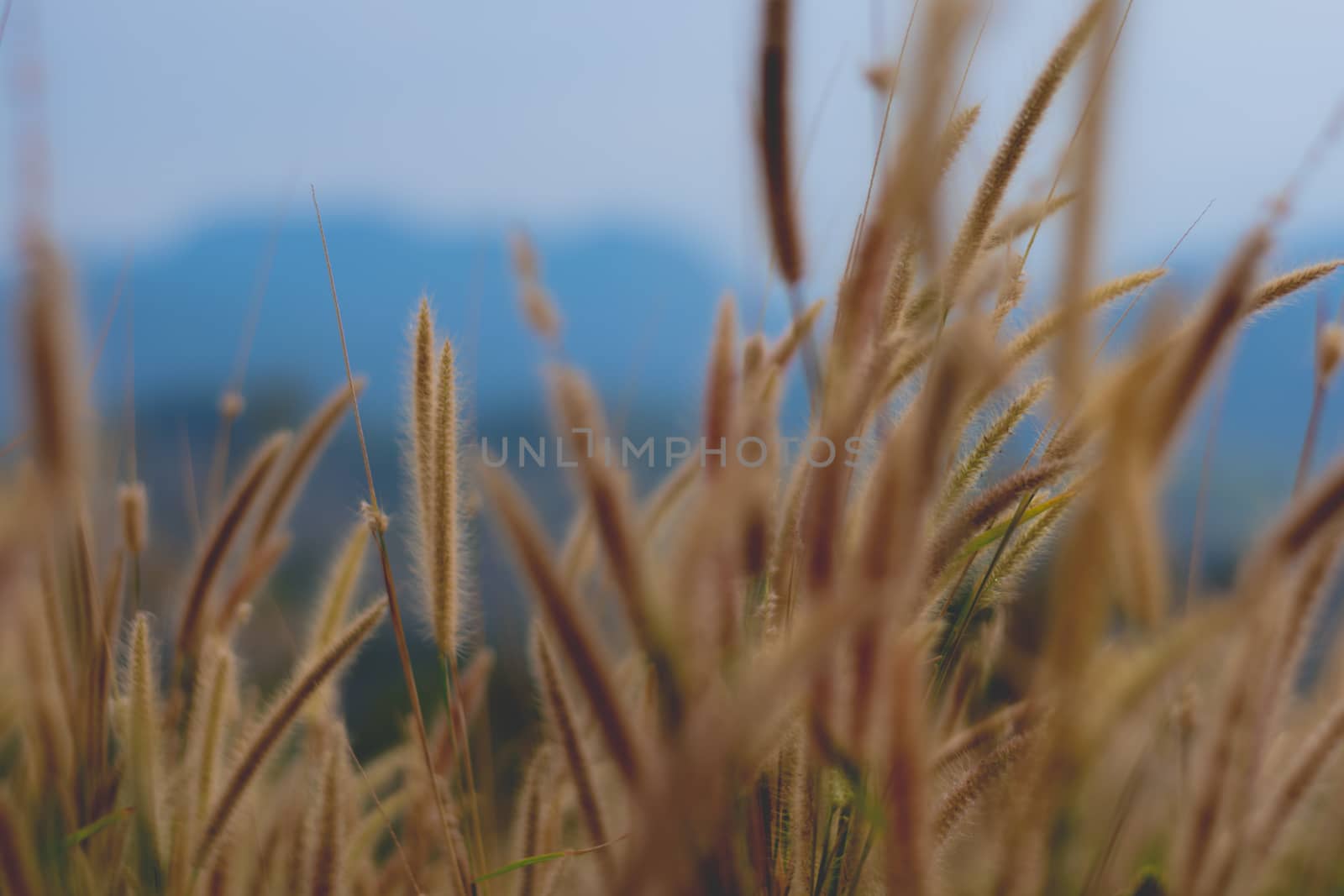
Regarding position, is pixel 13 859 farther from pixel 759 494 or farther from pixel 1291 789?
pixel 1291 789

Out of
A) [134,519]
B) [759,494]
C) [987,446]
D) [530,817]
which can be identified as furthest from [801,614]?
[134,519]

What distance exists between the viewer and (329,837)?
0.89m

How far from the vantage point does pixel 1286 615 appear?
2.48 ft

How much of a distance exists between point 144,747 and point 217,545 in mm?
214

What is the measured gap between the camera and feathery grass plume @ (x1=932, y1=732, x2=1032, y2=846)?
725 millimetres

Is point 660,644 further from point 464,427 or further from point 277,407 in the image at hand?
point 277,407

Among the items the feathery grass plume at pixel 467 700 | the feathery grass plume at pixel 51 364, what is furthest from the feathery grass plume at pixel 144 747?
the feathery grass plume at pixel 51 364

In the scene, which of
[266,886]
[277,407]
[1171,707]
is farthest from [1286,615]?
[277,407]

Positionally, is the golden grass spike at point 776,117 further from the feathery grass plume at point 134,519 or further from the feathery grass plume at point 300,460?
the feathery grass plume at point 134,519

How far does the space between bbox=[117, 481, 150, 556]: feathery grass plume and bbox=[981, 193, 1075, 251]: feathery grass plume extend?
1.02 m

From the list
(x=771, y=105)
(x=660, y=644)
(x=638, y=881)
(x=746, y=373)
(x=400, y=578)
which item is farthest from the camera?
(x=400, y=578)

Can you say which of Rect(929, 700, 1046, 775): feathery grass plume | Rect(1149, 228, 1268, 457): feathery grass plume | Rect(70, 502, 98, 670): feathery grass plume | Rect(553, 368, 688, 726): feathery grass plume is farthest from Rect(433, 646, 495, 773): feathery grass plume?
Rect(1149, 228, 1268, 457): feathery grass plume

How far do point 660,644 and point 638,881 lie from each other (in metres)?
0.14

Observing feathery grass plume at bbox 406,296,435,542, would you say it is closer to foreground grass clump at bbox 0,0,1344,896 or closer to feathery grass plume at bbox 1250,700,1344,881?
foreground grass clump at bbox 0,0,1344,896
